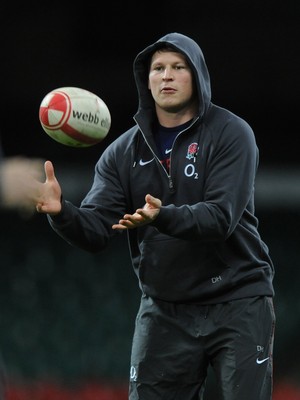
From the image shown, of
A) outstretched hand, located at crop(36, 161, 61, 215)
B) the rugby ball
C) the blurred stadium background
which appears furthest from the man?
the blurred stadium background

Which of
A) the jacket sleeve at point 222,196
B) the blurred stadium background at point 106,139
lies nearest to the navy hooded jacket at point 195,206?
the jacket sleeve at point 222,196

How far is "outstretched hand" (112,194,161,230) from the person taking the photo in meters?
4.43

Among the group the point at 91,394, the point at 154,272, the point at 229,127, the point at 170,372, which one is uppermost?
the point at 229,127

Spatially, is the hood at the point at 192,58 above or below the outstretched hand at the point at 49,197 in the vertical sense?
above

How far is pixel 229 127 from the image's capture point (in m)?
4.96

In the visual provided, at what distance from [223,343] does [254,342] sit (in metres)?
0.14

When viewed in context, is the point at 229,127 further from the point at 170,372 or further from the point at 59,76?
the point at 59,76

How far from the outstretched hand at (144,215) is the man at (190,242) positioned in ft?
0.79

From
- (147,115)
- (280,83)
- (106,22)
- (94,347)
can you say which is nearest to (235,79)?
(280,83)

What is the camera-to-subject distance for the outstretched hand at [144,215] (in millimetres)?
4434

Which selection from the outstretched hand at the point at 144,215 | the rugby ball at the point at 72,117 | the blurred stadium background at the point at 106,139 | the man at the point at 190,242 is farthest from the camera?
the blurred stadium background at the point at 106,139

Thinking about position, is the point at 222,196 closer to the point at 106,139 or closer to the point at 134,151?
the point at 134,151

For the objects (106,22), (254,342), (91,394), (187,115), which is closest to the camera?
(254,342)

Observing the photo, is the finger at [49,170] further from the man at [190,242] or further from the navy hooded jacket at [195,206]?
the navy hooded jacket at [195,206]
